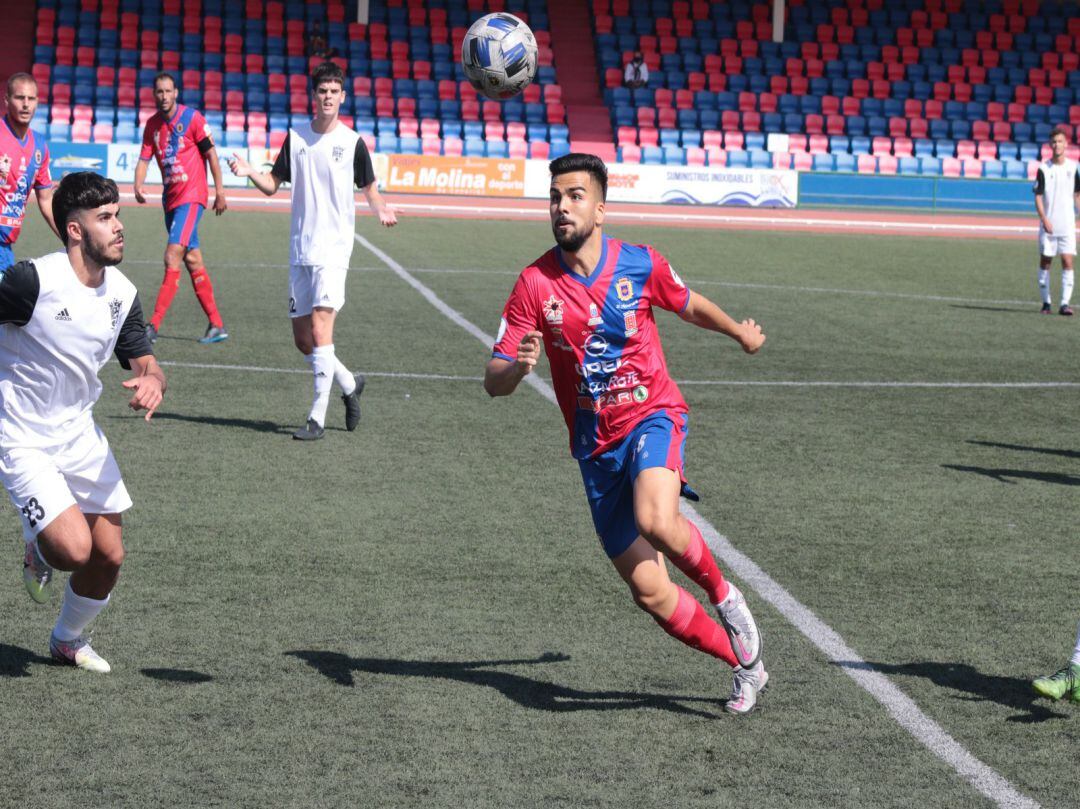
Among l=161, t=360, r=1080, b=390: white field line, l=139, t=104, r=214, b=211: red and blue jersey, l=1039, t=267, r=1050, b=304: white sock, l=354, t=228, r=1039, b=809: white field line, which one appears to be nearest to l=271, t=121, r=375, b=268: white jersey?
l=161, t=360, r=1080, b=390: white field line

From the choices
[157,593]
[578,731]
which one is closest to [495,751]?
[578,731]

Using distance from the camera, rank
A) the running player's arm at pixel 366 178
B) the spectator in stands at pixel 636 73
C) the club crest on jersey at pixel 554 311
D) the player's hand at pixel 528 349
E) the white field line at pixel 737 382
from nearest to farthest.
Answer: the player's hand at pixel 528 349 → the club crest on jersey at pixel 554 311 → the running player's arm at pixel 366 178 → the white field line at pixel 737 382 → the spectator in stands at pixel 636 73

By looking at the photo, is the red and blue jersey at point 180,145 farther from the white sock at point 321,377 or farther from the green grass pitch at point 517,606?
the white sock at point 321,377

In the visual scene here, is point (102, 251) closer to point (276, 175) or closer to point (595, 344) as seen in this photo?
point (595, 344)

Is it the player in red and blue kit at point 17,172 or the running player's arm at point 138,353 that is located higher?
the player in red and blue kit at point 17,172

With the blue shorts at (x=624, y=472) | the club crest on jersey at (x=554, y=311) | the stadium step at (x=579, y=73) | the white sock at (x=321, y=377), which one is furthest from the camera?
the stadium step at (x=579, y=73)

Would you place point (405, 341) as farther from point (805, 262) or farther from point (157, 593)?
point (805, 262)

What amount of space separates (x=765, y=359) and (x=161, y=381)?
29.7 ft

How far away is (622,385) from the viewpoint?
5.33 meters

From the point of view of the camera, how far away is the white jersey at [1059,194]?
1869cm

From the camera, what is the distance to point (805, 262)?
79.7ft

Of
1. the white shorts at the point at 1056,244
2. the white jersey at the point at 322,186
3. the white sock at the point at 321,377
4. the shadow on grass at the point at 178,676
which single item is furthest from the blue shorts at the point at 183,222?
the white shorts at the point at 1056,244

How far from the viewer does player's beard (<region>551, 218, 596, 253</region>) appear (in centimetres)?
523

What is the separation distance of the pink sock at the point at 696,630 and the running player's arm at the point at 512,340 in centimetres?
97
